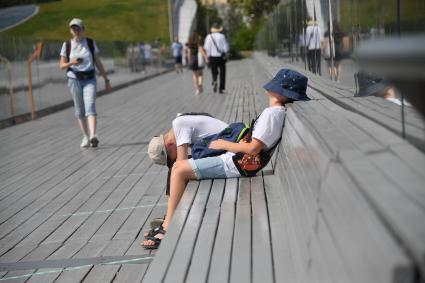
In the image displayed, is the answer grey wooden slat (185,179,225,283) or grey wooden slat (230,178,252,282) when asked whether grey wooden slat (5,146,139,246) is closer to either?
grey wooden slat (185,179,225,283)

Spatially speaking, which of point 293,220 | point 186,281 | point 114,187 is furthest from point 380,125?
point 114,187

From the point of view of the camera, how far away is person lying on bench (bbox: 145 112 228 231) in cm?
570

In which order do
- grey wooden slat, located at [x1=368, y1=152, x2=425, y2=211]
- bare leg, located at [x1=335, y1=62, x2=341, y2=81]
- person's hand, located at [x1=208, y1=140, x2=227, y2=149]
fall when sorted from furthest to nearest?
bare leg, located at [x1=335, y1=62, x2=341, y2=81] < person's hand, located at [x1=208, y1=140, x2=227, y2=149] < grey wooden slat, located at [x1=368, y1=152, x2=425, y2=211]

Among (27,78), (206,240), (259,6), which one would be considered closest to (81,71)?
(206,240)

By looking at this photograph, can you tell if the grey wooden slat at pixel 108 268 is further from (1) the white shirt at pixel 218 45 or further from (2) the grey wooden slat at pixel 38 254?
(1) the white shirt at pixel 218 45

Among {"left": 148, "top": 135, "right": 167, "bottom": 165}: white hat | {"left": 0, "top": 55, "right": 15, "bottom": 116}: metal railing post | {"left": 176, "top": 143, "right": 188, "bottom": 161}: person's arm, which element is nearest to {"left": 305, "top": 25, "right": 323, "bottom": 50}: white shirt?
{"left": 176, "top": 143, "right": 188, "bottom": 161}: person's arm

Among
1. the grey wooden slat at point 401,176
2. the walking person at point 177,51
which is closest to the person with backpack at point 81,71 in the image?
the grey wooden slat at point 401,176

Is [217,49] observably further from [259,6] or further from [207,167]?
[207,167]

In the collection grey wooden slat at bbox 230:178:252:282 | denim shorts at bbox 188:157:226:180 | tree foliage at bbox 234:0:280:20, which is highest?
tree foliage at bbox 234:0:280:20

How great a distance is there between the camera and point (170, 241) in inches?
153

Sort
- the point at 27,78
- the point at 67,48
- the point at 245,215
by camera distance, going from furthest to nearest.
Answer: the point at 27,78, the point at 67,48, the point at 245,215

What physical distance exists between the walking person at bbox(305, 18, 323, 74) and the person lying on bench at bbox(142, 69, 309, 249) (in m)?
3.75

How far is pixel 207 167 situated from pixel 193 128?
2.12 ft

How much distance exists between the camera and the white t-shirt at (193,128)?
578 centimetres
